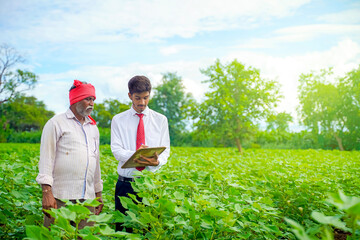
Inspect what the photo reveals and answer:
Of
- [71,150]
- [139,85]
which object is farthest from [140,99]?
[71,150]

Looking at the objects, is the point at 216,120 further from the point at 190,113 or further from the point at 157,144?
the point at 157,144

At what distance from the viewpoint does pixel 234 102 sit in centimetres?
1570

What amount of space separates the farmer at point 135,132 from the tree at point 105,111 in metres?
50.0

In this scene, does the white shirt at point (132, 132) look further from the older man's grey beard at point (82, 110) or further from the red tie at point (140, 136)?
the older man's grey beard at point (82, 110)

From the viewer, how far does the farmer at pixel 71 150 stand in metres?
2.79

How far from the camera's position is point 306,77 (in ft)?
101

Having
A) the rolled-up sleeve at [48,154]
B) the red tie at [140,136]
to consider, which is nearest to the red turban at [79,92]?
the rolled-up sleeve at [48,154]

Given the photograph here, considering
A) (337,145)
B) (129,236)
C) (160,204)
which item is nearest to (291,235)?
(160,204)

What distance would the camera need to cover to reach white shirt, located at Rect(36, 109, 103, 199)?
276 centimetres

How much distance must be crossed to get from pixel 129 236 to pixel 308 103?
3095cm

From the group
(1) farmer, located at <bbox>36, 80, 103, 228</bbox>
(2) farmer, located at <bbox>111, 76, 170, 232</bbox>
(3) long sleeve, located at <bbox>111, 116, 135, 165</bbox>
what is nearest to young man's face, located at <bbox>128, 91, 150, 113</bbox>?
(2) farmer, located at <bbox>111, 76, 170, 232</bbox>

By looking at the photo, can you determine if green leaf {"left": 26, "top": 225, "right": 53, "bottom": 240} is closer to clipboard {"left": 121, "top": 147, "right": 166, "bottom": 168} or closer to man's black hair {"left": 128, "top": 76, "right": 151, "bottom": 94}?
clipboard {"left": 121, "top": 147, "right": 166, "bottom": 168}

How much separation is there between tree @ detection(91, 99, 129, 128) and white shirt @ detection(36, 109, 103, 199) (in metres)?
50.3

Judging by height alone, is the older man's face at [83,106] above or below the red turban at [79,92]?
below
